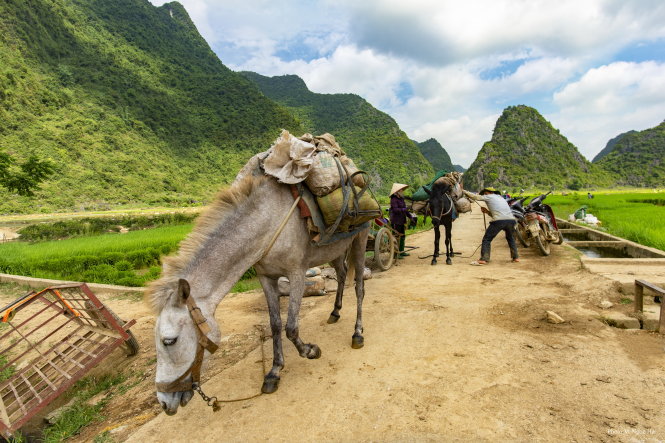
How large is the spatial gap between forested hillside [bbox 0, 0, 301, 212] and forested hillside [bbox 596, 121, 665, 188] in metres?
87.3

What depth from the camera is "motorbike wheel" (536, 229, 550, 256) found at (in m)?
7.73

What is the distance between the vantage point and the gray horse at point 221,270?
81.9 inches

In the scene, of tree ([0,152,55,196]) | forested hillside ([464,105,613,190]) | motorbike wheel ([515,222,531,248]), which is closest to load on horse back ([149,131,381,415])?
motorbike wheel ([515,222,531,248])

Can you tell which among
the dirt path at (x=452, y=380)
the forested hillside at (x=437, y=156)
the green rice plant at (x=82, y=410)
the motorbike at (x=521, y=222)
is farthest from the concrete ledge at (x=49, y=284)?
the forested hillside at (x=437, y=156)

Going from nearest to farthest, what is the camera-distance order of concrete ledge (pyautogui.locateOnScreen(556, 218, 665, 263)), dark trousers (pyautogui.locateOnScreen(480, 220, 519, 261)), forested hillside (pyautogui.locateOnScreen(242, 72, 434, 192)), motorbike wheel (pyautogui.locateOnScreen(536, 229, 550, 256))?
concrete ledge (pyautogui.locateOnScreen(556, 218, 665, 263)) < dark trousers (pyautogui.locateOnScreen(480, 220, 519, 261)) < motorbike wheel (pyautogui.locateOnScreen(536, 229, 550, 256)) < forested hillside (pyautogui.locateOnScreen(242, 72, 434, 192))

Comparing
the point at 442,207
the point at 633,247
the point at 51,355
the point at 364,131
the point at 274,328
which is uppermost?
the point at 364,131

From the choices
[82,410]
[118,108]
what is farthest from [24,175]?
[118,108]

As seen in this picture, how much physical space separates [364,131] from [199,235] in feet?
362

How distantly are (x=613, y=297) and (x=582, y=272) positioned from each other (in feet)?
4.84

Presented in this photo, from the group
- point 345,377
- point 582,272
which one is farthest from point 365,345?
point 582,272

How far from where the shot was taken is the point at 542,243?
25.5 ft

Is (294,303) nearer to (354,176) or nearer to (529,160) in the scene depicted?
(354,176)

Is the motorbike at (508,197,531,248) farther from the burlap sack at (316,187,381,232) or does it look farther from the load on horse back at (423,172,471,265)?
the burlap sack at (316,187,381,232)

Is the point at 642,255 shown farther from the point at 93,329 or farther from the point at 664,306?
the point at 93,329
